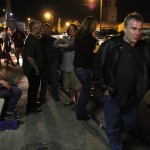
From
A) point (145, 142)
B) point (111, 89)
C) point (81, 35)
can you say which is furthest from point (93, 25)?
point (145, 142)

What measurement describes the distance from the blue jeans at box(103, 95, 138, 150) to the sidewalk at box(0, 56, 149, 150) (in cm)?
67

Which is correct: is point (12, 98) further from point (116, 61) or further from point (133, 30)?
point (133, 30)

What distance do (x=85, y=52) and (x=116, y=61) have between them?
1799 mm

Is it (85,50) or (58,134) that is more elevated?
(85,50)

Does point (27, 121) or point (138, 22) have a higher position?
point (138, 22)

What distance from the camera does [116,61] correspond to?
3.38 m

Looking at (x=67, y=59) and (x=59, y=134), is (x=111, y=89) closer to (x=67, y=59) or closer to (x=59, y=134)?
(x=59, y=134)

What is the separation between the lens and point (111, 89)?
347 centimetres

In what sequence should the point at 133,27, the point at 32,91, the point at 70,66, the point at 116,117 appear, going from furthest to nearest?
the point at 70,66, the point at 32,91, the point at 116,117, the point at 133,27

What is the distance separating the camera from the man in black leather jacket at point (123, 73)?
3344 millimetres

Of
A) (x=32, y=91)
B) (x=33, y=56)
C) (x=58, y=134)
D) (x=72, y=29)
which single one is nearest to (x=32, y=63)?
(x=33, y=56)

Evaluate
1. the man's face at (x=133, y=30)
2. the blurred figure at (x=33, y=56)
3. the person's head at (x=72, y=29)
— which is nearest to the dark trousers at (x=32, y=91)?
the blurred figure at (x=33, y=56)

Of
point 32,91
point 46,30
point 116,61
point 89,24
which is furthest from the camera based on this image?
point 46,30

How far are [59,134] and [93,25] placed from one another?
6.78 ft
